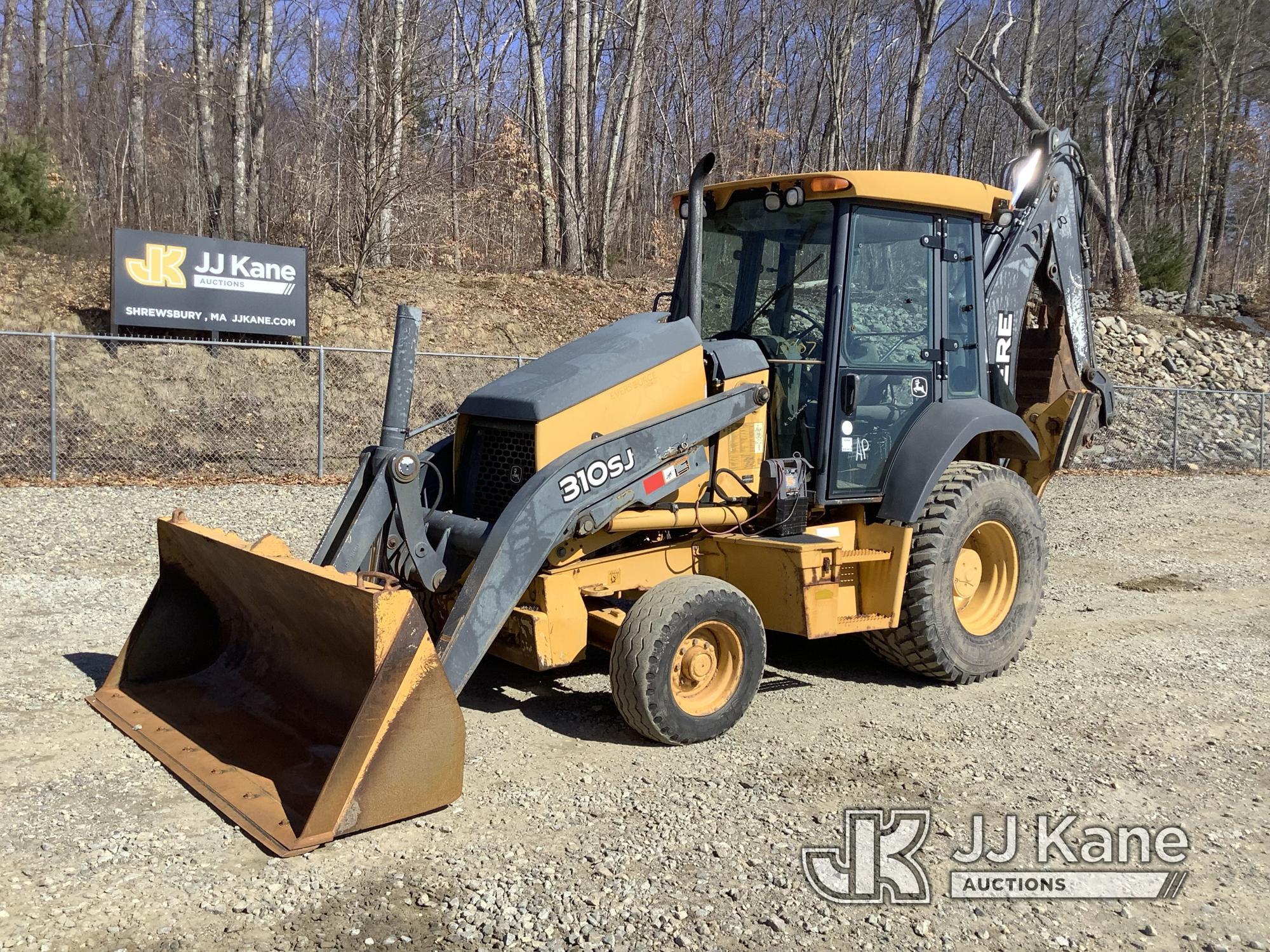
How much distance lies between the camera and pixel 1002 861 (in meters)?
4.13

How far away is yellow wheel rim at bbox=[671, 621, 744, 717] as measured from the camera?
5090 mm

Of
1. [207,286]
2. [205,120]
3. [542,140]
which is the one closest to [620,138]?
[542,140]

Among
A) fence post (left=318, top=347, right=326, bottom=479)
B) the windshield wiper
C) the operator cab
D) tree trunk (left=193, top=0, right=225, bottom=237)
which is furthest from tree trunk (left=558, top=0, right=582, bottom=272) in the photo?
the windshield wiper

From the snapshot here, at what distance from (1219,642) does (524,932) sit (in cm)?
585

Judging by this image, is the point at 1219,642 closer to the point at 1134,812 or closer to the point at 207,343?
the point at 1134,812

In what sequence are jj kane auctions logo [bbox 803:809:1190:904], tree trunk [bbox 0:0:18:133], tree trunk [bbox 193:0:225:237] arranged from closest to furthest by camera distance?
jj kane auctions logo [bbox 803:809:1190:904] < tree trunk [bbox 193:0:225:237] < tree trunk [bbox 0:0:18:133]

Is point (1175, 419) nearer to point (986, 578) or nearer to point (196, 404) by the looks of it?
point (986, 578)

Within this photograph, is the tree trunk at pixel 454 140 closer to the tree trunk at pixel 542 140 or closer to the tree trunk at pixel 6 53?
the tree trunk at pixel 542 140

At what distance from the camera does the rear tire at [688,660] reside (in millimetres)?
4863

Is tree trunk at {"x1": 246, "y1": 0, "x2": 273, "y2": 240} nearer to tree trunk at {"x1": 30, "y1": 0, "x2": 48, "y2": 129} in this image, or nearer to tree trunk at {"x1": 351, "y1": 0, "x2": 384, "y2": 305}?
tree trunk at {"x1": 351, "y1": 0, "x2": 384, "y2": 305}

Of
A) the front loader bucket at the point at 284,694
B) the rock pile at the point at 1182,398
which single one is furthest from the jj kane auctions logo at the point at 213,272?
the rock pile at the point at 1182,398

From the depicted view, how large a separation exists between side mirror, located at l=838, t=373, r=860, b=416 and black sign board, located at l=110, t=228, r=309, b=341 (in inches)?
485

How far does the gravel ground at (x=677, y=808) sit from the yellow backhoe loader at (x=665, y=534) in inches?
8.6

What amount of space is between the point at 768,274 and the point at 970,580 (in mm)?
2219
